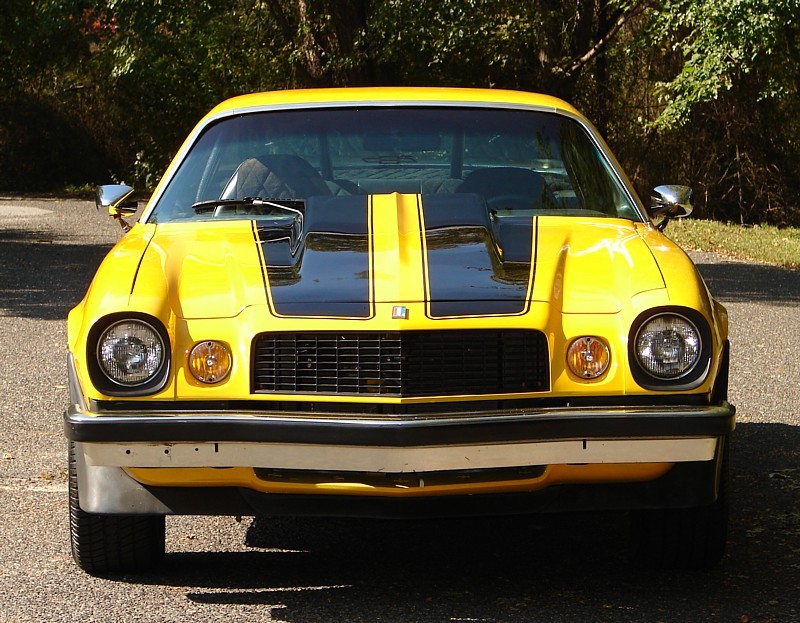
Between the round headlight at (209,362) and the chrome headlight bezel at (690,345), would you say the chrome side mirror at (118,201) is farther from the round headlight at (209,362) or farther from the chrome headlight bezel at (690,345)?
the chrome headlight bezel at (690,345)

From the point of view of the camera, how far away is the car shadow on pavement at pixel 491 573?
3.96 meters

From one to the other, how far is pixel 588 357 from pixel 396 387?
575mm

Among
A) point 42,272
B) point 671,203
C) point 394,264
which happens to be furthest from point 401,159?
point 42,272

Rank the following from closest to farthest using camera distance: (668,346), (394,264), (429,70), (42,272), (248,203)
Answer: (668,346)
(394,264)
(248,203)
(42,272)
(429,70)

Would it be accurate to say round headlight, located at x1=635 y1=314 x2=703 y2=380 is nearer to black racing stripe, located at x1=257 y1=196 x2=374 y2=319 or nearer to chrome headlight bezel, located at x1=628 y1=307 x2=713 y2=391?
chrome headlight bezel, located at x1=628 y1=307 x2=713 y2=391

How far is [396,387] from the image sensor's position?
3715 millimetres

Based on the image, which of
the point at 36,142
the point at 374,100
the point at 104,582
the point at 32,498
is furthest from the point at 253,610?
the point at 36,142

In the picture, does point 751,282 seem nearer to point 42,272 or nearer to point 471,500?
point 42,272

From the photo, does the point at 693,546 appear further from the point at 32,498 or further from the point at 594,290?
the point at 32,498

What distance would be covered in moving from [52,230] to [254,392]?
670 inches

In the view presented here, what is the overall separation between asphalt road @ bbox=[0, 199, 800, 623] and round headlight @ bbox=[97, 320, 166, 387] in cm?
72

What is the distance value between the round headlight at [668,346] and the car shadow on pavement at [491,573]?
0.74m

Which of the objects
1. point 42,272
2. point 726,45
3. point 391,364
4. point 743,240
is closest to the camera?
point 391,364

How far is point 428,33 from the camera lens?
63.3 feet
